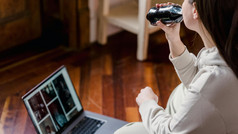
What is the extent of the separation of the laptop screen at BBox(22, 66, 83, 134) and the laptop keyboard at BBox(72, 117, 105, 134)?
0.16 feet

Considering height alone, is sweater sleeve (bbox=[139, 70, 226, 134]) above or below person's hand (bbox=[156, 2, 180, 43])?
below

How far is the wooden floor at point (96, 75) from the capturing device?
2152 mm

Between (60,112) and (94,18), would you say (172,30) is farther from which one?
(94,18)

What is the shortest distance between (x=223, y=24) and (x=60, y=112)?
33.2 inches

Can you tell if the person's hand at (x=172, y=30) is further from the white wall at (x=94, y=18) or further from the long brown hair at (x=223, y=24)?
the white wall at (x=94, y=18)

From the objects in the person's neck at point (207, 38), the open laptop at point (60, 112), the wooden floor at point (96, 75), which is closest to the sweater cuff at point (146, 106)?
the person's neck at point (207, 38)

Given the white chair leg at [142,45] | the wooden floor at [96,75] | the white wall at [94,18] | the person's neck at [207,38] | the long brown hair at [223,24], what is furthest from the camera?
the white wall at [94,18]

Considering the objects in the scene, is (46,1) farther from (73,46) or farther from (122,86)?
(122,86)

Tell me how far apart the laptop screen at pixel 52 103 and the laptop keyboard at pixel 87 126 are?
0.05 meters

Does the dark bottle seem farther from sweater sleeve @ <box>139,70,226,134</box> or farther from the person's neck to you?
sweater sleeve @ <box>139,70,226,134</box>

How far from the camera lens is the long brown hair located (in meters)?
0.92

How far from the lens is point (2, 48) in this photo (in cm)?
263

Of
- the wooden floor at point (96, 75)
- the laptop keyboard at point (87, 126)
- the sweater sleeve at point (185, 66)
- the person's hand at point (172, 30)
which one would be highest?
the person's hand at point (172, 30)

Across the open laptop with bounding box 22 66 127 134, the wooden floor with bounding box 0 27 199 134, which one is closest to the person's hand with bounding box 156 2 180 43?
the open laptop with bounding box 22 66 127 134
